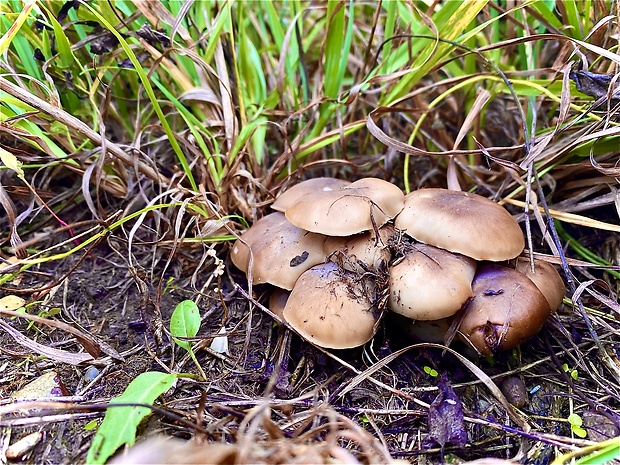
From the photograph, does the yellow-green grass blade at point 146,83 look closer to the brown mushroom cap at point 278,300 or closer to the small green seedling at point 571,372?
the brown mushroom cap at point 278,300

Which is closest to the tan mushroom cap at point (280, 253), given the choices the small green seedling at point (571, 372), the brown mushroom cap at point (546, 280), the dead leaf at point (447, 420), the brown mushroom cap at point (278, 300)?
the brown mushroom cap at point (278, 300)

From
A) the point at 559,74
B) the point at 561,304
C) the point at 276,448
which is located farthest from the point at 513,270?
the point at 276,448

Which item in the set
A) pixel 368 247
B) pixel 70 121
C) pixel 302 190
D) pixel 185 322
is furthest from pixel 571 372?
pixel 70 121

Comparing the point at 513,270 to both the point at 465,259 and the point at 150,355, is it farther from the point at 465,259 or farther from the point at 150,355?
the point at 150,355

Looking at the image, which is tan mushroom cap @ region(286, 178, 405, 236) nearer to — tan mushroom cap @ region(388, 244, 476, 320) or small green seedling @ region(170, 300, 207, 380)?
tan mushroom cap @ region(388, 244, 476, 320)

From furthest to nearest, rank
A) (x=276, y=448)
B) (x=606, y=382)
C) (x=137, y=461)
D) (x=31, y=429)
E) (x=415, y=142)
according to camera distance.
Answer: (x=415, y=142) < (x=606, y=382) < (x=31, y=429) < (x=276, y=448) < (x=137, y=461)

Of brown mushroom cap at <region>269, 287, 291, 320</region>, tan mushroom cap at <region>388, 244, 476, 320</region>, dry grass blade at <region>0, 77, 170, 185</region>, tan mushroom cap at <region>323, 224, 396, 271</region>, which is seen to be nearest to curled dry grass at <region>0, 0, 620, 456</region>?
dry grass blade at <region>0, 77, 170, 185</region>
